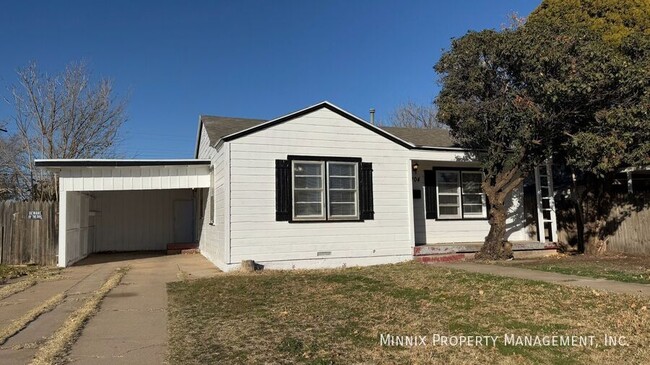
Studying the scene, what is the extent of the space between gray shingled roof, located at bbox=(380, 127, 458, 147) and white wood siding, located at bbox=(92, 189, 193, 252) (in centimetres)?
866

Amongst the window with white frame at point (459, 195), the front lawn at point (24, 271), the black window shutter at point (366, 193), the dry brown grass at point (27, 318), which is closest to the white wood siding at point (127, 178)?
the front lawn at point (24, 271)

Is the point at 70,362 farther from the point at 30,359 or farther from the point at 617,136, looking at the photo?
the point at 617,136

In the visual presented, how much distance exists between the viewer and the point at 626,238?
1335 centimetres

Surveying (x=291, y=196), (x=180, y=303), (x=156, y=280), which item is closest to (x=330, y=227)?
(x=291, y=196)

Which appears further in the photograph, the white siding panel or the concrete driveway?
the white siding panel

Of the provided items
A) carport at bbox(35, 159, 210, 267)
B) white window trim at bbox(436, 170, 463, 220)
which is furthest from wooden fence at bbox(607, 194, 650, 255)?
carport at bbox(35, 159, 210, 267)

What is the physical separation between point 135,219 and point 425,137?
11.3 metres

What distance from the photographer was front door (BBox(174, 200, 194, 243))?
19.4m

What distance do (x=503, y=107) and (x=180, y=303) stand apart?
8.53 meters

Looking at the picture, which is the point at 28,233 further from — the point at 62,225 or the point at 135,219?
the point at 135,219

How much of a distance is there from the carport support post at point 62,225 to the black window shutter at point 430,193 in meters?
10.0

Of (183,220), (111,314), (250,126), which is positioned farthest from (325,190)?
(183,220)

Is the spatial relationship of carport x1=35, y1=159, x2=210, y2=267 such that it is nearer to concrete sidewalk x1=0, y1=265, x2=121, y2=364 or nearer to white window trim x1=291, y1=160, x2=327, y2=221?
concrete sidewalk x1=0, y1=265, x2=121, y2=364

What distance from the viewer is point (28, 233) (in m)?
13.3
